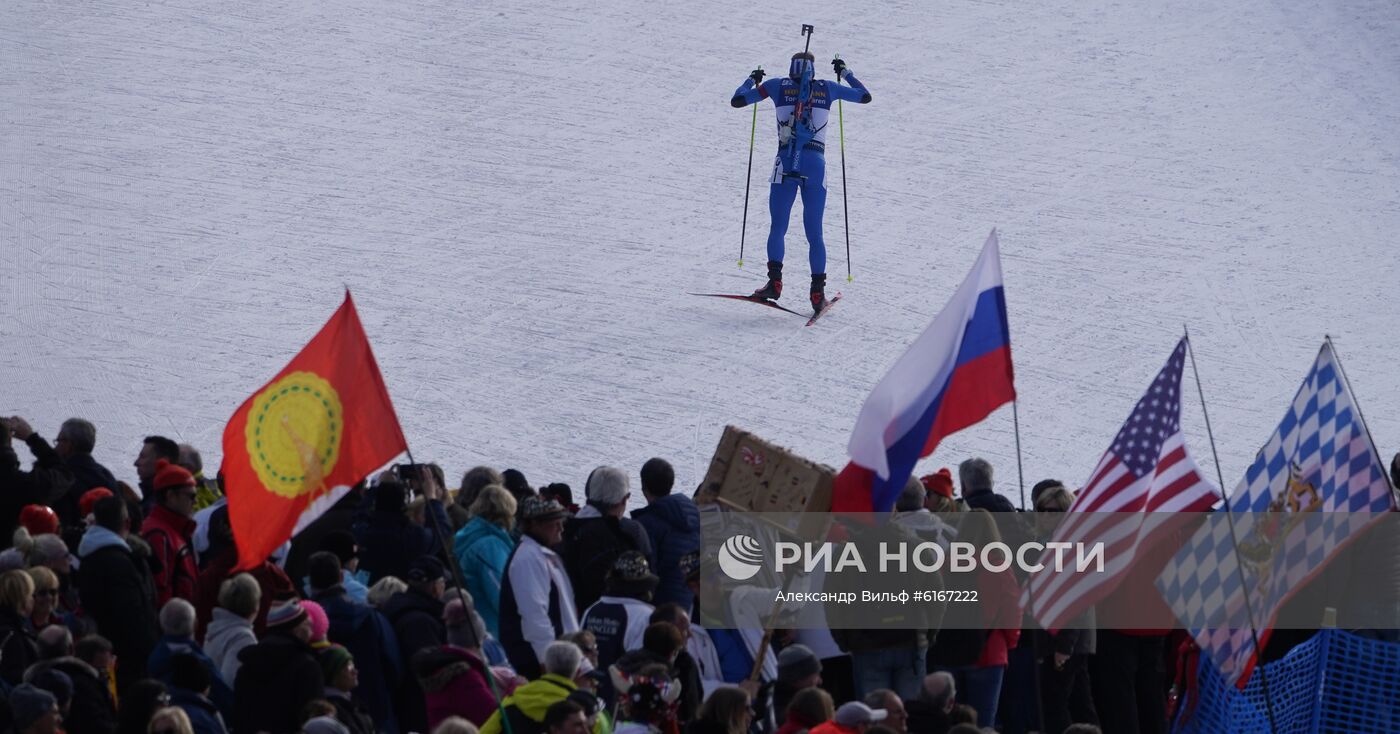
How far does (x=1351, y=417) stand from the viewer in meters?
7.14

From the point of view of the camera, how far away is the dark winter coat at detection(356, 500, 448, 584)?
335 inches

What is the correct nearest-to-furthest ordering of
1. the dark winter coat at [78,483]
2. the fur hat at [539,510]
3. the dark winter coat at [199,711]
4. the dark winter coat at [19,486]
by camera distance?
the dark winter coat at [199,711] < the fur hat at [539,510] < the dark winter coat at [19,486] < the dark winter coat at [78,483]

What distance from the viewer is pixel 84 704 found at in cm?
681

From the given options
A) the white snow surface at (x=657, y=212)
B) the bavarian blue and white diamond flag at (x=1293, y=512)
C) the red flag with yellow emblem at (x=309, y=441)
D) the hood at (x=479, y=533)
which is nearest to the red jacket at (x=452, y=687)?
the red flag with yellow emblem at (x=309, y=441)

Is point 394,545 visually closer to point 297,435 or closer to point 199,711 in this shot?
point 297,435

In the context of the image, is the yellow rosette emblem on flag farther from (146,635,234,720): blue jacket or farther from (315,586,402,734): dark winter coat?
(146,635,234,720): blue jacket

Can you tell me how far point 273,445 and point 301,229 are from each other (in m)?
11.2

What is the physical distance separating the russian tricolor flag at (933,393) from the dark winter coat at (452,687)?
1404mm

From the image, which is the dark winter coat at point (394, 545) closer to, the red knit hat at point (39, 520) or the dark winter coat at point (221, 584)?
the dark winter coat at point (221, 584)

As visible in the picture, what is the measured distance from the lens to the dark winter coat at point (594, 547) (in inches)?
328

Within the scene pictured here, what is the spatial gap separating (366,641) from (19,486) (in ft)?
7.29

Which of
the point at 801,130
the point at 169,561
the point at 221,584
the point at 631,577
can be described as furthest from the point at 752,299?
the point at 221,584

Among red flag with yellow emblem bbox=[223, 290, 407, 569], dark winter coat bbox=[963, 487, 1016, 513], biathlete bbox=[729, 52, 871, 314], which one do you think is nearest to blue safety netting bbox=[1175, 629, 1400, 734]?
dark winter coat bbox=[963, 487, 1016, 513]

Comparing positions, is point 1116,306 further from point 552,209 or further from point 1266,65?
point 1266,65
